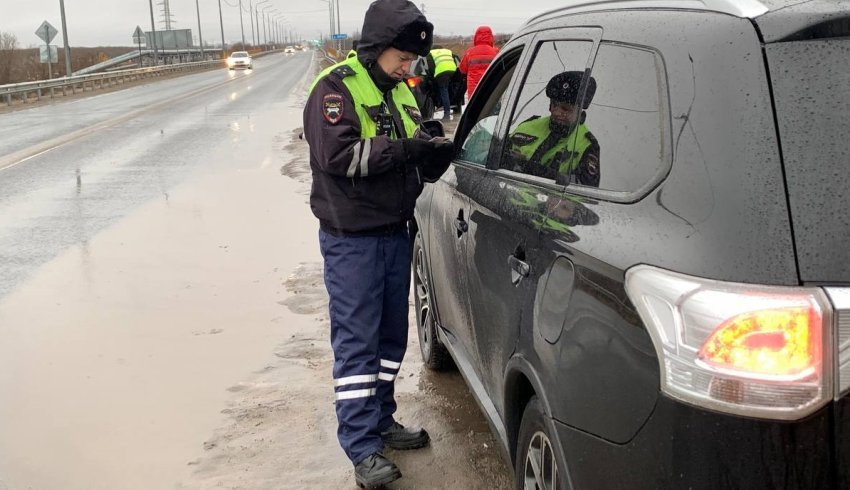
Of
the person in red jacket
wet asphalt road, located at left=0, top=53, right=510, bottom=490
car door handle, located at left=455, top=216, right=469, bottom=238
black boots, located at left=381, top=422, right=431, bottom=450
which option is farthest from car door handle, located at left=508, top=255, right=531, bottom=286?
the person in red jacket

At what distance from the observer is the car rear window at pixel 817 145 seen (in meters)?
1.56

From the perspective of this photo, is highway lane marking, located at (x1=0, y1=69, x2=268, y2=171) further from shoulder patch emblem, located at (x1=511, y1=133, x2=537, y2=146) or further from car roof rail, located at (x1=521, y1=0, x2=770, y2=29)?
car roof rail, located at (x1=521, y1=0, x2=770, y2=29)

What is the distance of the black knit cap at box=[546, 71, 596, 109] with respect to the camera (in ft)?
7.74

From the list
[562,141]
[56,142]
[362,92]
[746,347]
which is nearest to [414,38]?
[362,92]

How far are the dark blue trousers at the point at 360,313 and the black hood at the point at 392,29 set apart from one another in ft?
2.53

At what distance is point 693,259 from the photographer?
64.9 inches

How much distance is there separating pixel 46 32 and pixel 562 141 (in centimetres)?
3548

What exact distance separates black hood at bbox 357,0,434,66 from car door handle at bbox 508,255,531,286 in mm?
1160

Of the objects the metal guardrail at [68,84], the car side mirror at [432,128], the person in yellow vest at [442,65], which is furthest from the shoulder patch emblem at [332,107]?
the metal guardrail at [68,84]

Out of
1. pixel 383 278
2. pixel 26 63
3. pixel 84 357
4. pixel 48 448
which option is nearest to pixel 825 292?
pixel 383 278

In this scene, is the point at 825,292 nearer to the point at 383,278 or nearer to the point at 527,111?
the point at 527,111

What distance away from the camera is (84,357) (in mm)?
4906

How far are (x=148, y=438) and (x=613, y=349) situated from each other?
9.05 ft

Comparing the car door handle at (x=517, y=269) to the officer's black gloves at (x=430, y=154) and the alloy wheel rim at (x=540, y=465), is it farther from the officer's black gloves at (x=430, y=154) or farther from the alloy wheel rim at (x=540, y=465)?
the officer's black gloves at (x=430, y=154)
